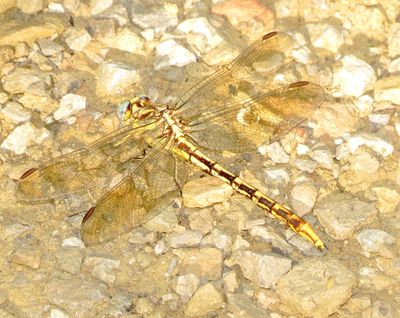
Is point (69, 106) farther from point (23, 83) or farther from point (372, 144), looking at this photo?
point (372, 144)

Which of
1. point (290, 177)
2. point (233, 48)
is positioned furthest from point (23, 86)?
point (290, 177)

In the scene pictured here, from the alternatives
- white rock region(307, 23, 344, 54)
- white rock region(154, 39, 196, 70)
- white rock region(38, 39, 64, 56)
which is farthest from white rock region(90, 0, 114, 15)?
white rock region(307, 23, 344, 54)

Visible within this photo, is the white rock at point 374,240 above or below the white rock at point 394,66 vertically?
below

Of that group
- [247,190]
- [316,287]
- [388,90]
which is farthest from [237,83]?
[316,287]

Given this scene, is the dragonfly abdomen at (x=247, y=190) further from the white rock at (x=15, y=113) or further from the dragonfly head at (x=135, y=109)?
the white rock at (x=15, y=113)

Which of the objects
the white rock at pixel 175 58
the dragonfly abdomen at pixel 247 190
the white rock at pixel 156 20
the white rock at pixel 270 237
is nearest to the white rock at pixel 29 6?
the white rock at pixel 156 20

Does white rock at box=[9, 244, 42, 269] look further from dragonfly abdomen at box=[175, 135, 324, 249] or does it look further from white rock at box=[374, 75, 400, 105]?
white rock at box=[374, 75, 400, 105]
